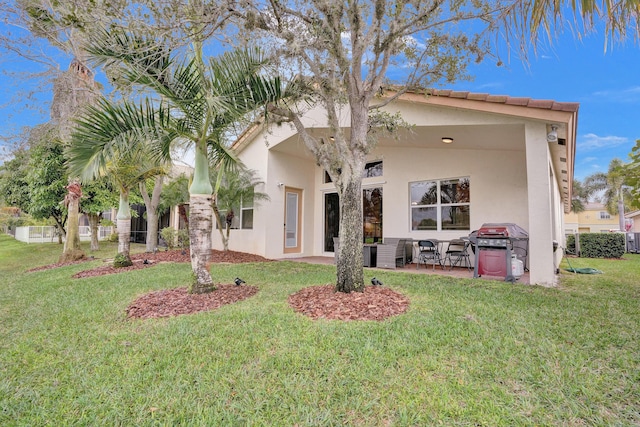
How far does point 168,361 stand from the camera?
3.00 m

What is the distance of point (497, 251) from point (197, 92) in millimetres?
6657

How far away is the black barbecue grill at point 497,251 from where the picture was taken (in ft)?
21.4

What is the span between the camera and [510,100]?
5.92 m

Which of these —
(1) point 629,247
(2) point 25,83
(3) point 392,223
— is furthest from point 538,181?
(1) point 629,247

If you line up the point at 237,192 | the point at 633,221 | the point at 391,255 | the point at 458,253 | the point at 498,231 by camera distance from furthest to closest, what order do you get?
the point at 633,221 < the point at 237,192 < the point at 391,255 < the point at 458,253 < the point at 498,231

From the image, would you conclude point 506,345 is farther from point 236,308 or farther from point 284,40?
point 284,40

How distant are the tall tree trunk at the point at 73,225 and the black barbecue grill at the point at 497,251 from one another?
11825 mm

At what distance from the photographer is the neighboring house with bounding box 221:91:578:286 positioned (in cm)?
605

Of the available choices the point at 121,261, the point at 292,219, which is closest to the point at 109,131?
the point at 121,261

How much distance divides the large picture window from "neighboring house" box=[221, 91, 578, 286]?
3cm

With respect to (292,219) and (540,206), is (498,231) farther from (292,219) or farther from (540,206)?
(292,219)

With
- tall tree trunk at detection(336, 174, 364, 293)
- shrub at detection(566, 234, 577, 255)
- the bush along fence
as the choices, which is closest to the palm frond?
tall tree trunk at detection(336, 174, 364, 293)

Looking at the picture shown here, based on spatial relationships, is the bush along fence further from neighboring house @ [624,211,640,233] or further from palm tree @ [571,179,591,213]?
palm tree @ [571,179,591,213]

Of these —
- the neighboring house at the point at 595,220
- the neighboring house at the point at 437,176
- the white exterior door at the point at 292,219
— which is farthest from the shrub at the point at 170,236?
the neighboring house at the point at 595,220
